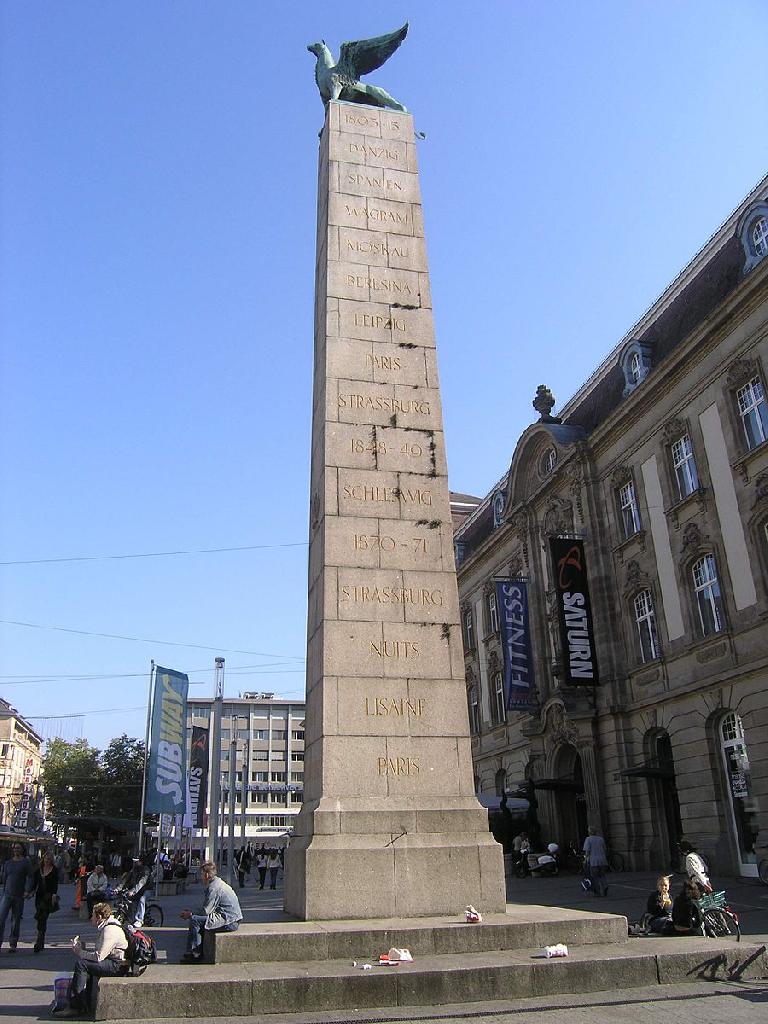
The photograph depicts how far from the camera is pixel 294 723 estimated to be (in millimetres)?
111938

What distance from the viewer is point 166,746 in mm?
24109

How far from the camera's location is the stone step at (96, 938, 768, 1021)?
7352 millimetres

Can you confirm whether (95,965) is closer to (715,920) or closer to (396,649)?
(396,649)

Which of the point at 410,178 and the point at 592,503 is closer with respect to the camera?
the point at 410,178

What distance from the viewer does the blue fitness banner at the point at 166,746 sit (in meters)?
23.6

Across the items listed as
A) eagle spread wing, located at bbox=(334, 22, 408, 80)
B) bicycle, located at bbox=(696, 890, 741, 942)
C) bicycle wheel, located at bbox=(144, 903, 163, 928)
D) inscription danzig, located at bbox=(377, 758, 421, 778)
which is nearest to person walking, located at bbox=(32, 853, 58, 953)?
bicycle wheel, located at bbox=(144, 903, 163, 928)

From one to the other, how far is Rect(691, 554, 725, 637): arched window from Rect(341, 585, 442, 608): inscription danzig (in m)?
15.2

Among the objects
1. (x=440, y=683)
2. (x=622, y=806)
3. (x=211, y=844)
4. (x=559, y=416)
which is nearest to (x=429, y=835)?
(x=440, y=683)

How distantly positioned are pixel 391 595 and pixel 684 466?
17650mm

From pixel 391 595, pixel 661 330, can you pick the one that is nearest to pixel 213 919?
pixel 391 595

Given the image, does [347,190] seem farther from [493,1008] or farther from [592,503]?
[592,503]

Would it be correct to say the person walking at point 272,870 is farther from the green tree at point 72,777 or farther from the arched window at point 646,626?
the green tree at point 72,777

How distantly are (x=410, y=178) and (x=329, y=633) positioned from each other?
8.22 meters

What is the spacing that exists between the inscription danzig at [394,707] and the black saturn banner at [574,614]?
1850 centimetres
